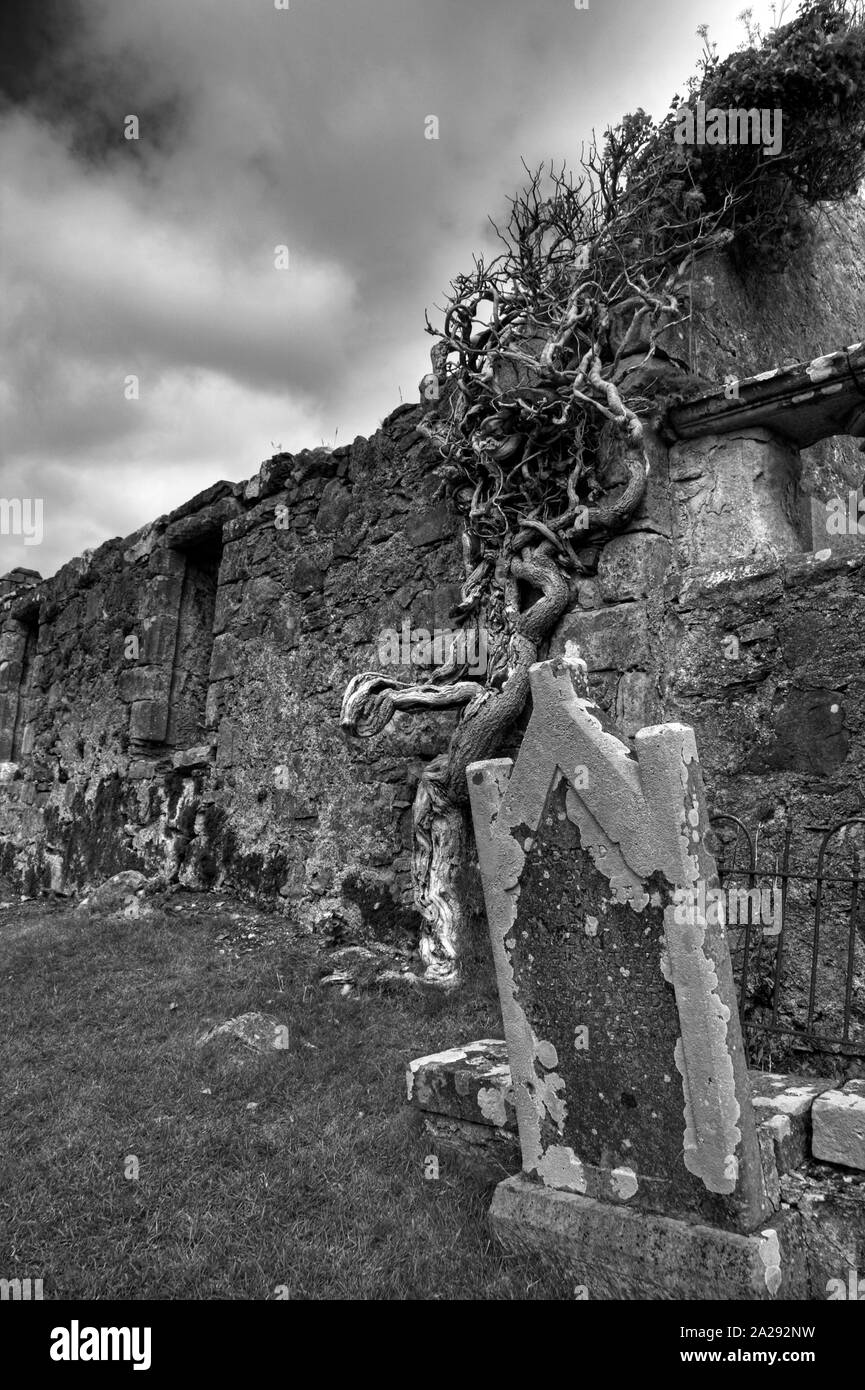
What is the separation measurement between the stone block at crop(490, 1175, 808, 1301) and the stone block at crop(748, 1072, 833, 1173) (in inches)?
5.9

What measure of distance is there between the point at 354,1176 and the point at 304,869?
3.16 m

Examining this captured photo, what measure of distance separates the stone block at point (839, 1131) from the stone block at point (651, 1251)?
21 centimetres

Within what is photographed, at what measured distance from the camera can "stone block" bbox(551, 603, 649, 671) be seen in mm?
4508

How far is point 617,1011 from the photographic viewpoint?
7.92 ft

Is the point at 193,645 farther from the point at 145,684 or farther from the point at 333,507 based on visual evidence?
the point at 333,507

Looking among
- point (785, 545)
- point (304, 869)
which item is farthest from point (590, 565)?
point (304, 869)

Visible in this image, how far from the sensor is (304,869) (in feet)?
19.7

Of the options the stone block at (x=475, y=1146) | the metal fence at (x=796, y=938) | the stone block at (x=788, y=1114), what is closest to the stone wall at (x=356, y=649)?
the metal fence at (x=796, y=938)

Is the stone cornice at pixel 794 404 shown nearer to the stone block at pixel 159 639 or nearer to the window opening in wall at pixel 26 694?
the stone block at pixel 159 639

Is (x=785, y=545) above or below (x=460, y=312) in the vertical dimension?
below

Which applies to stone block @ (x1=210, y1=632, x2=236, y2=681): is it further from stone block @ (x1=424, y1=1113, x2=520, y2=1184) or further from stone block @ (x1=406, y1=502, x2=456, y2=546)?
stone block @ (x1=424, y1=1113, x2=520, y2=1184)

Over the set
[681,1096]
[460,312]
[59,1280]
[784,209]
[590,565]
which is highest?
[784,209]

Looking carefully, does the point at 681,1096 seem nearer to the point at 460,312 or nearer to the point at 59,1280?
the point at 59,1280

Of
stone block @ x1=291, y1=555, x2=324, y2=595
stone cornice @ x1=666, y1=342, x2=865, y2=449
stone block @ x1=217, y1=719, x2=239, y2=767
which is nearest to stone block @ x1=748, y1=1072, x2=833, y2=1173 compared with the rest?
stone cornice @ x1=666, y1=342, x2=865, y2=449
